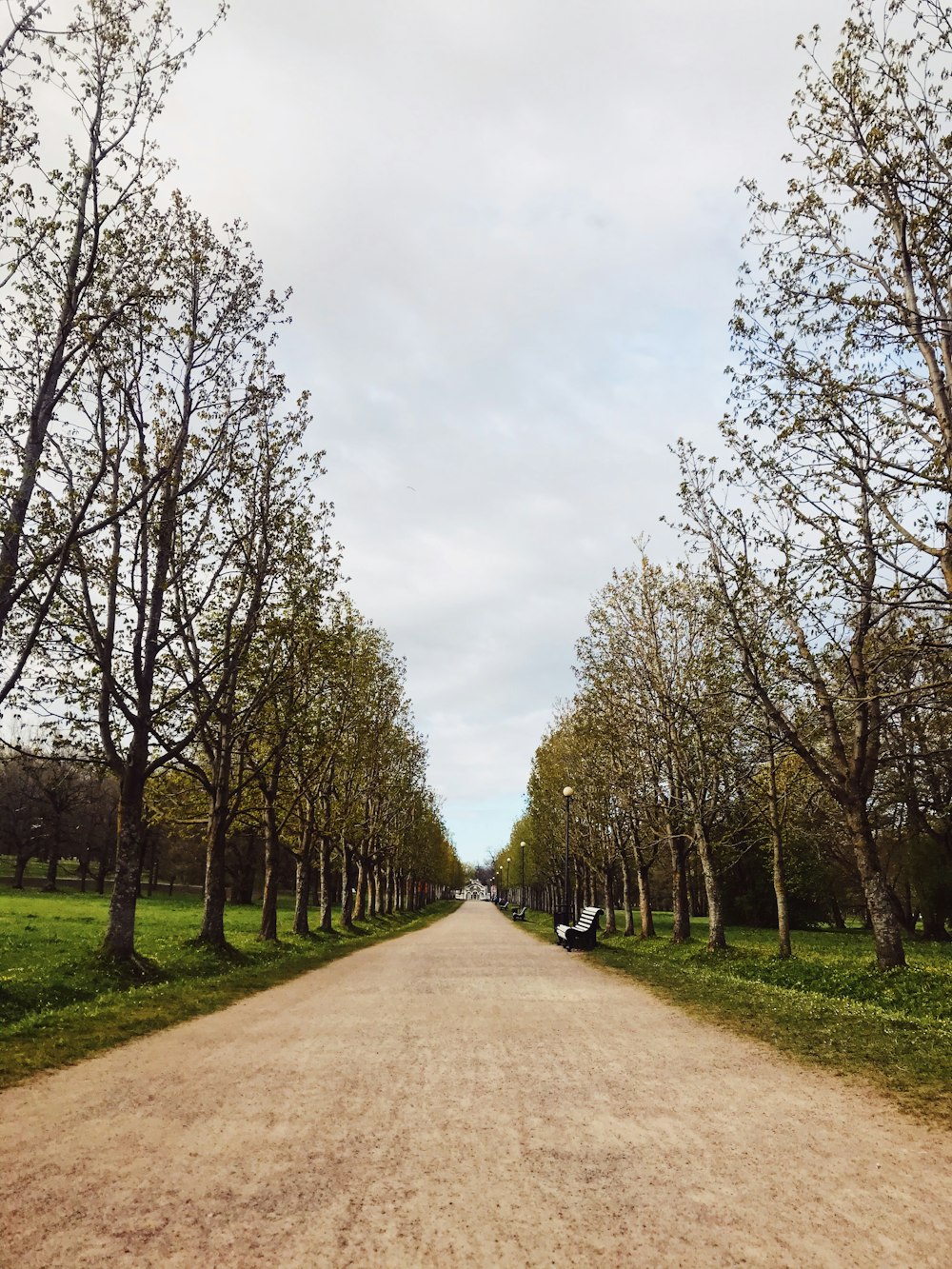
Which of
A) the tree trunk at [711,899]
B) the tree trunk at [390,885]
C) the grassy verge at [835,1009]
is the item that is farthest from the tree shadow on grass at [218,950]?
the tree trunk at [390,885]

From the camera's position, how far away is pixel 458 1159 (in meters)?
5.23

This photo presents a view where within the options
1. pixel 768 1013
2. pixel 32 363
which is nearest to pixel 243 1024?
pixel 768 1013

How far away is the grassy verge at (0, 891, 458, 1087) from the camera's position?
906cm

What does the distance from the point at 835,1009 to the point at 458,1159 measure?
948 cm

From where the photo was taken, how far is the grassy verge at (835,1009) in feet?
26.1

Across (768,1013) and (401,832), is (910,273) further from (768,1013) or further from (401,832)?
(401,832)

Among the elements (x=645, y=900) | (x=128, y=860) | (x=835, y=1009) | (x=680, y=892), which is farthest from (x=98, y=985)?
(x=645, y=900)

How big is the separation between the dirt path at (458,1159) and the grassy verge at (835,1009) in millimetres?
747

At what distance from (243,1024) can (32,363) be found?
1175 centimetres

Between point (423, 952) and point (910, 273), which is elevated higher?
point (910, 273)

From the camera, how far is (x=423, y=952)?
23.4 metres

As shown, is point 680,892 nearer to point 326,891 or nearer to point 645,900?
point 645,900

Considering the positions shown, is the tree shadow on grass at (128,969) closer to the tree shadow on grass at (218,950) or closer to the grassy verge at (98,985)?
the grassy verge at (98,985)

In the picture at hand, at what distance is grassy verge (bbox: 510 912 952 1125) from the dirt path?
2.45 ft
